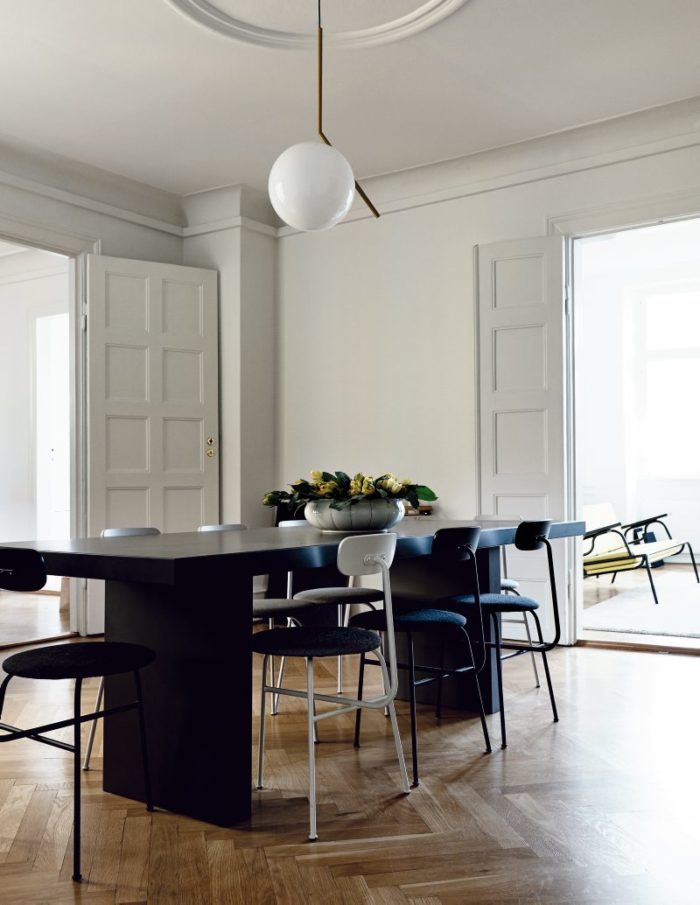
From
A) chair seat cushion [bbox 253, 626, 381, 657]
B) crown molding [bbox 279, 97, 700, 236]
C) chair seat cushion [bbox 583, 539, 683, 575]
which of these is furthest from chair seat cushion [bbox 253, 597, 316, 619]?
chair seat cushion [bbox 583, 539, 683, 575]

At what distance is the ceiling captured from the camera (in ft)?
13.0

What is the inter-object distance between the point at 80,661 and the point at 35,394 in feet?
20.5

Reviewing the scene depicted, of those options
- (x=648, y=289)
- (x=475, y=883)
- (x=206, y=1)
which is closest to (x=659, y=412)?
(x=648, y=289)

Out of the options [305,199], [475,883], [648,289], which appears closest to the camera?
[475,883]

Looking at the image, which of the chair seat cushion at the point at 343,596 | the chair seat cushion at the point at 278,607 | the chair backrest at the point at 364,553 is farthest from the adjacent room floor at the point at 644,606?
the chair backrest at the point at 364,553

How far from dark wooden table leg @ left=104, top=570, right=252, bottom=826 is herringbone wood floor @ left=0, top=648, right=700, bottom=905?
3.9 inches

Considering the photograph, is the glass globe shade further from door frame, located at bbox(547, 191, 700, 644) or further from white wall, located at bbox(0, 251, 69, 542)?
white wall, located at bbox(0, 251, 69, 542)

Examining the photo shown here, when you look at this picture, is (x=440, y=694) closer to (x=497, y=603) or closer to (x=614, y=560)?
(x=497, y=603)

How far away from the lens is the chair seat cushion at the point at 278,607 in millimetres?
3590

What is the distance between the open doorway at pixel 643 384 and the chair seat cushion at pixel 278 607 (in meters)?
6.25

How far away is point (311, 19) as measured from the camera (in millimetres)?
3986

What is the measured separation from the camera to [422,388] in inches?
235

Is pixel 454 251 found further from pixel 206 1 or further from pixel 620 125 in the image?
pixel 206 1

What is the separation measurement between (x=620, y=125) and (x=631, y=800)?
12.7ft
